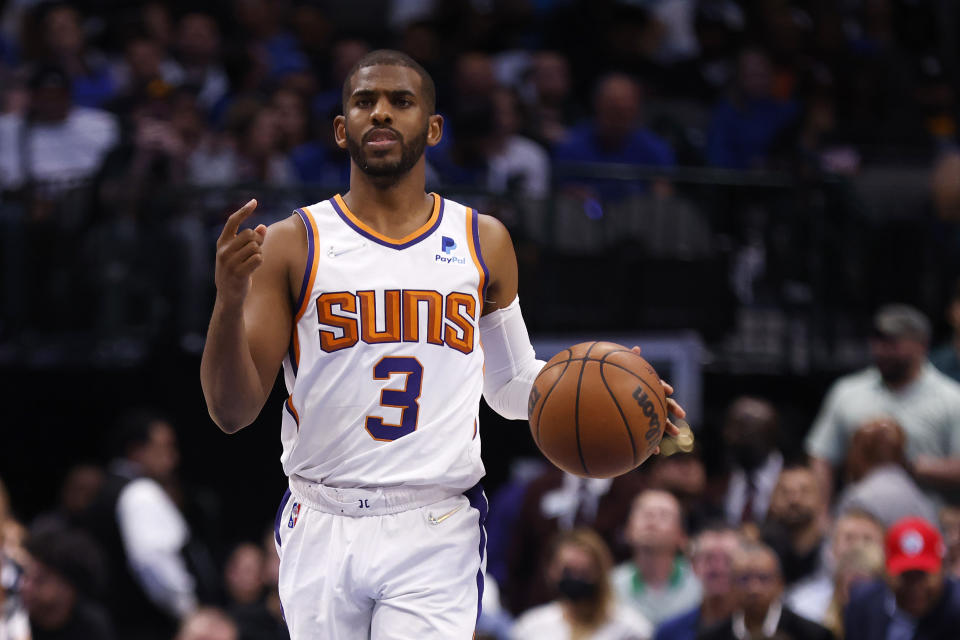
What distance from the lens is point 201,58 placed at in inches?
440

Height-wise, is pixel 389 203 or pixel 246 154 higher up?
pixel 246 154

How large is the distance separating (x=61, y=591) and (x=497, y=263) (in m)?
4.27

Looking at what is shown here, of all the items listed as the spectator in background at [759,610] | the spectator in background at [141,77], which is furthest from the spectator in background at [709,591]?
the spectator in background at [141,77]

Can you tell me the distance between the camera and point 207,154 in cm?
997

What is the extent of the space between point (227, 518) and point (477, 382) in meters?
5.95

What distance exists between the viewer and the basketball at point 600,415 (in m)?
4.16

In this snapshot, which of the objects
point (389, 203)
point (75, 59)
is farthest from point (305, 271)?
point (75, 59)

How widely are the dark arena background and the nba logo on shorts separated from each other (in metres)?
3.32

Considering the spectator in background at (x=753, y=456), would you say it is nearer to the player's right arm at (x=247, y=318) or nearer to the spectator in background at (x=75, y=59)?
the player's right arm at (x=247, y=318)

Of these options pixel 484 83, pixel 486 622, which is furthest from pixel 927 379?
pixel 484 83

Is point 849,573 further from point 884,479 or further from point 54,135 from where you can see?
point 54,135

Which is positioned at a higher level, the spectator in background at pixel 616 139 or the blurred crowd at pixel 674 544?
the spectator in background at pixel 616 139

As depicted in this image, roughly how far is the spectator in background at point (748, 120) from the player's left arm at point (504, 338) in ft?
21.4

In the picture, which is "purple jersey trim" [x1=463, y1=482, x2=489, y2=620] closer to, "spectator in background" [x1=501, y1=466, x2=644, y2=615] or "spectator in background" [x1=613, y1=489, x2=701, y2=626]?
"spectator in background" [x1=613, y1=489, x2=701, y2=626]
